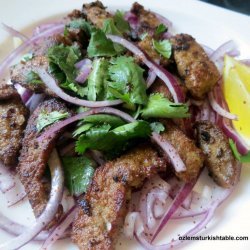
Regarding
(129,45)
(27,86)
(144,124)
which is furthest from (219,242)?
(27,86)

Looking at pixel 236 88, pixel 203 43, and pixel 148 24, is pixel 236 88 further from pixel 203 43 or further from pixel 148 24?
pixel 148 24

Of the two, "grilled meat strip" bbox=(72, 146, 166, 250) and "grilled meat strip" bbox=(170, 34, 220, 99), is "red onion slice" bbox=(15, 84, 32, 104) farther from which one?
"grilled meat strip" bbox=(170, 34, 220, 99)

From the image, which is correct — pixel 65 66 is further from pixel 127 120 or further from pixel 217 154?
pixel 217 154

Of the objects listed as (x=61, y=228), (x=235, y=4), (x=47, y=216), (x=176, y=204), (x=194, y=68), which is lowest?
(x=176, y=204)

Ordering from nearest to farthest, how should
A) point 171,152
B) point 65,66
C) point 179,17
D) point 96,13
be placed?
point 171,152
point 65,66
point 96,13
point 179,17

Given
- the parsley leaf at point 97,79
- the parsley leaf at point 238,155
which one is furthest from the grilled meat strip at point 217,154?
the parsley leaf at point 97,79

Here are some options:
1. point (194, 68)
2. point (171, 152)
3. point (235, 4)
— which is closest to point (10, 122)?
point (171, 152)
